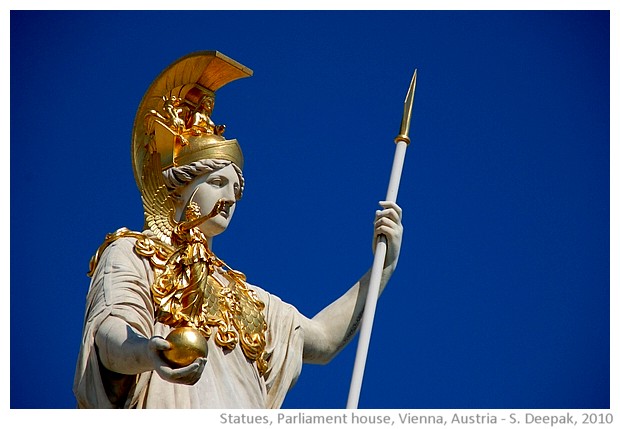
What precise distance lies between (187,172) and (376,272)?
4.97 feet

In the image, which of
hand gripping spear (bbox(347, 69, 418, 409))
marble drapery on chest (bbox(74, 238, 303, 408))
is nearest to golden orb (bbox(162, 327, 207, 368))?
marble drapery on chest (bbox(74, 238, 303, 408))

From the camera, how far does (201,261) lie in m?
13.6

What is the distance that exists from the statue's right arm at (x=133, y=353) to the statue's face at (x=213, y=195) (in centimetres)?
144

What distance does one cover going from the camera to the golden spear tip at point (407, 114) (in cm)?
1466

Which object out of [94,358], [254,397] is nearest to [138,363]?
[94,358]

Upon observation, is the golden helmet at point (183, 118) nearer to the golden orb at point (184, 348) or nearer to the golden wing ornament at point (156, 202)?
the golden wing ornament at point (156, 202)

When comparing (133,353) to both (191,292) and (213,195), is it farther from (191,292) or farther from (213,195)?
(213,195)

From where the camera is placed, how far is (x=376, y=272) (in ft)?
47.2

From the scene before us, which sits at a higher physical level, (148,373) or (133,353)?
(148,373)

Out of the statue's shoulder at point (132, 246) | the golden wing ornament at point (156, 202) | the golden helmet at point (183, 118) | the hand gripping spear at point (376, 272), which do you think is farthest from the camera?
the golden helmet at point (183, 118)

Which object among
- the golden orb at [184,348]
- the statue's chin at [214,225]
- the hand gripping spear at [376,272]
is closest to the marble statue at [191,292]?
the statue's chin at [214,225]

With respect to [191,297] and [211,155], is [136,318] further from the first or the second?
[211,155]

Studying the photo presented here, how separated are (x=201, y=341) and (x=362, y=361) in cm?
147

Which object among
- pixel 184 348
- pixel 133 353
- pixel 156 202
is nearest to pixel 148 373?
pixel 133 353
